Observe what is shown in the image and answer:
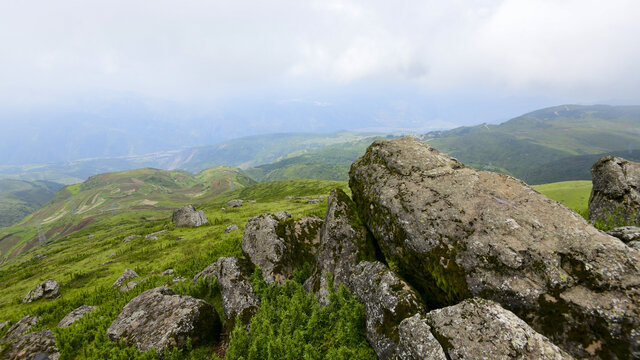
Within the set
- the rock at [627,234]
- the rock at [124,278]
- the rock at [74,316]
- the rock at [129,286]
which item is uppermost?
the rock at [627,234]

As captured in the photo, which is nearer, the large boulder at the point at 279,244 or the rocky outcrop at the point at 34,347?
the rocky outcrop at the point at 34,347

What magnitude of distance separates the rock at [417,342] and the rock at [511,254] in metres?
2.88

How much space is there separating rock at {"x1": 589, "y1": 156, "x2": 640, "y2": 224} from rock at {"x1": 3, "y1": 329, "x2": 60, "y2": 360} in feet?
131

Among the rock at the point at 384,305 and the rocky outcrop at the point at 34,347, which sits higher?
the rock at the point at 384,305

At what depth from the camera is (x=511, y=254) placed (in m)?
10.2

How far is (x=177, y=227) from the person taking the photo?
47.9 metres

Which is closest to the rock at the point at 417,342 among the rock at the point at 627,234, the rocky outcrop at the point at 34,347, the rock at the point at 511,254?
the rock at the point at 511,254

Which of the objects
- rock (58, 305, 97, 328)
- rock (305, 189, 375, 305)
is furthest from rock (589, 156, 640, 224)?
rock (58, 305, 97, 328)

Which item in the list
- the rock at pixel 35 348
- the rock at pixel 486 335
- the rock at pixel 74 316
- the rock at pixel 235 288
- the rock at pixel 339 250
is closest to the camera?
the rock at pixel 486 335

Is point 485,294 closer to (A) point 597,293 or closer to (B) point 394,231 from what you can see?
(A) point 597,293

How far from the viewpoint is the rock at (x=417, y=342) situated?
28.1 feet

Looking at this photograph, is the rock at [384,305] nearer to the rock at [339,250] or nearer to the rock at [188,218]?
the rock at [339,250]

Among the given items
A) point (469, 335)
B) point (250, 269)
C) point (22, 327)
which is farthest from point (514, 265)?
point (22, 327)

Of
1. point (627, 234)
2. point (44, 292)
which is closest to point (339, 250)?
point (627, 234)
